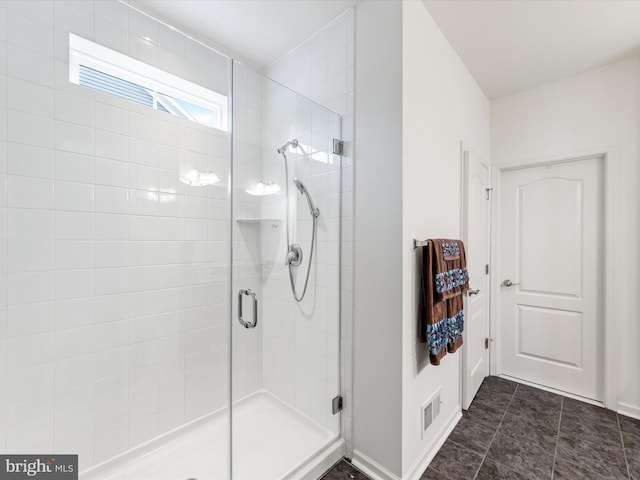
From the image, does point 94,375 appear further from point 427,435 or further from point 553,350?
point 553,350

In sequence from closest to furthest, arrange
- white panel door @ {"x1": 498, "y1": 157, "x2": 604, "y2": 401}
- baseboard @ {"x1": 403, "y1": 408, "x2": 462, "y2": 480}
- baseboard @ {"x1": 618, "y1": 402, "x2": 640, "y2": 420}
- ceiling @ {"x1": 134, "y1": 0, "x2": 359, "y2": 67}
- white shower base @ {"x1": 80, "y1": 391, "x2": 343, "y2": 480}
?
white shower base @ {"x1": 80, "y1": 391, "x2": 343, "y2": 480}, baseboard @ {"x1": 403, "y1": 408, "x2": 462, "y2": 480}, ceiling @ {"x1": 134, "y1": 0, "x2": 359, "y2": 67}, baseboard @ {"x1": 618, "y1": 402, "x2": 640, "y2": 420}, white panel door @ {"x1": 498, "y1": 157, "x2": 604, "y2": 401}

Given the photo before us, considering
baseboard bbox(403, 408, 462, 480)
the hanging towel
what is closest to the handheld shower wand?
the hanging towel

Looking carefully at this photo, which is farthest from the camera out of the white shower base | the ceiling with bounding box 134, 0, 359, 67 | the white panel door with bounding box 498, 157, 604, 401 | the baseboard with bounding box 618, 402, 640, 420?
the white panel door with bounding box 498, 157, 604, 401

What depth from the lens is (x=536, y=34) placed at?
6.37 ft

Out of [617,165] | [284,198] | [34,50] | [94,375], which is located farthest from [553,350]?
[34,50]

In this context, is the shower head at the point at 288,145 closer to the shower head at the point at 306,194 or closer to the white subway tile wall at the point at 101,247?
the shower head at the point at 306,194

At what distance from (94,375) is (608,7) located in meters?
3.56

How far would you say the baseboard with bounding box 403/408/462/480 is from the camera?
5.22 ft

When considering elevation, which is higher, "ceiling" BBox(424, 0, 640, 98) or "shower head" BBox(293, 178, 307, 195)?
"ceiling" BBox(424, 0, 640, 98)

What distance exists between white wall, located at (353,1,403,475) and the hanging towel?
7.4 inches

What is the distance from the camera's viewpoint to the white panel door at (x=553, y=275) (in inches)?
94.5

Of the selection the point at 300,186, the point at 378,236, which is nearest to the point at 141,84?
the point at 300,186
